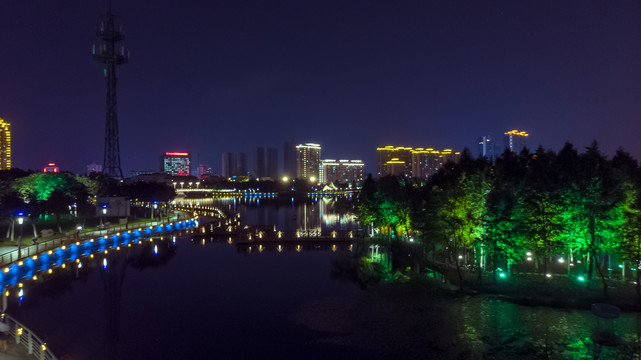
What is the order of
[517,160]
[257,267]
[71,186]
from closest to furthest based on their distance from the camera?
[257,267] → [517,160] → [71,186]

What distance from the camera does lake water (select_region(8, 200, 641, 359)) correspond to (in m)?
14.4

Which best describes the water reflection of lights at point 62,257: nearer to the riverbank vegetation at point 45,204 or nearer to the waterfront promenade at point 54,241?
the waterfront promenade at point 54,241

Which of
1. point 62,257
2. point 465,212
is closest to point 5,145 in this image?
point 62,257

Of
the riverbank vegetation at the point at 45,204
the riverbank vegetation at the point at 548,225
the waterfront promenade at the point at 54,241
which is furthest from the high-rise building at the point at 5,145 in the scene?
the riverbank vegetation at the point at 548,225

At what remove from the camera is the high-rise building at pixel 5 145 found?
160m

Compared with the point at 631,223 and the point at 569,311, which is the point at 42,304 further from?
the point at 631,223

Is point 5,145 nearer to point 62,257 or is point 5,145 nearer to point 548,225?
point 62,257

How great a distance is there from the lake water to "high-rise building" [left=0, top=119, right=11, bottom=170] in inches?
6658

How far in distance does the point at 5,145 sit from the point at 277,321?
→ 18502 cm

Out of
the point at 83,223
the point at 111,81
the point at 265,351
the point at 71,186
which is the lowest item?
the point at 265,351

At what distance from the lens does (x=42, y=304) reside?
63.5 ft

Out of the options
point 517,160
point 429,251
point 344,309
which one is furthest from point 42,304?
point 517,160

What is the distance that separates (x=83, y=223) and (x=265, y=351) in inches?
1343

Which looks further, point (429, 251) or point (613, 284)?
point (429, 251)
